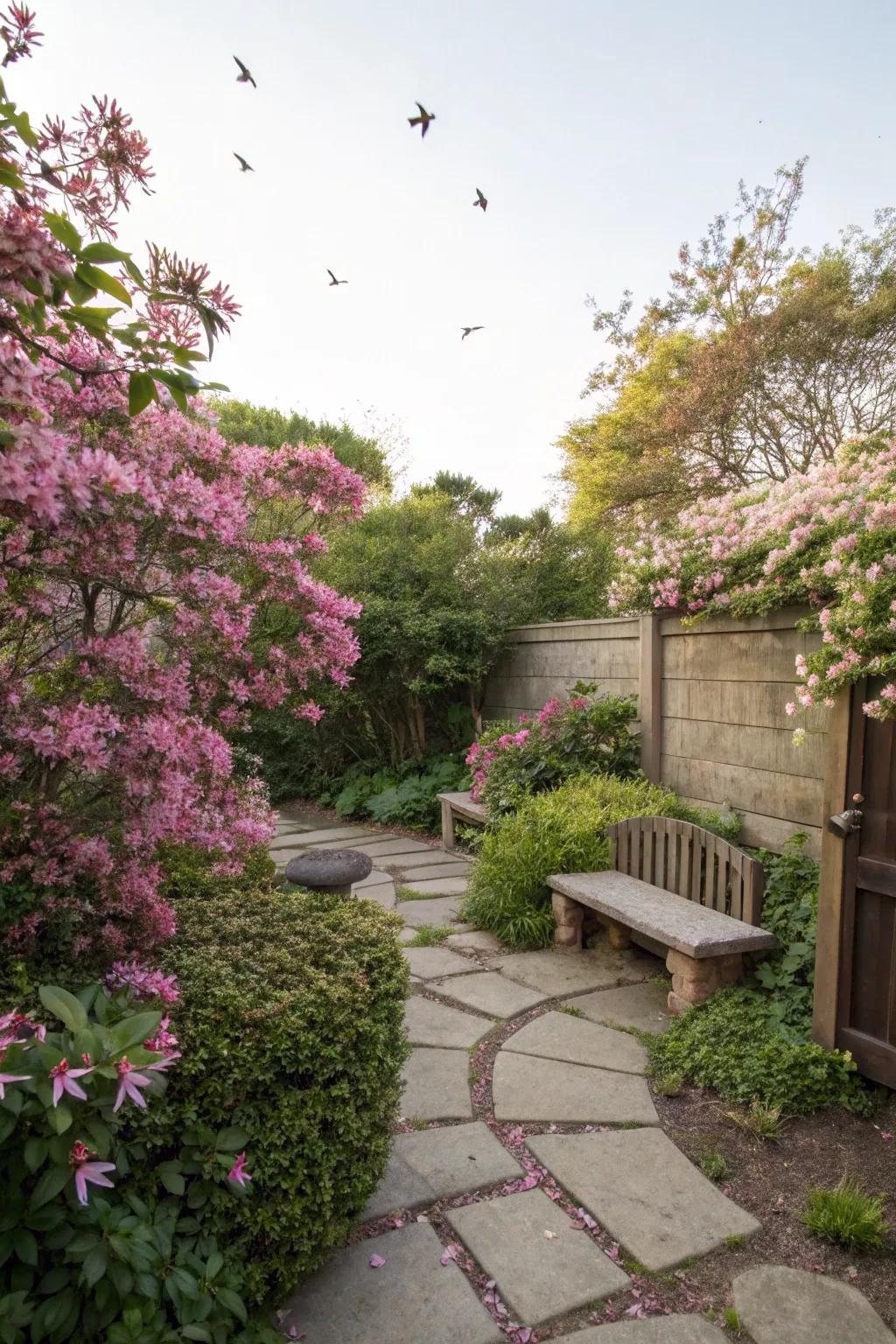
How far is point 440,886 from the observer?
4.93m

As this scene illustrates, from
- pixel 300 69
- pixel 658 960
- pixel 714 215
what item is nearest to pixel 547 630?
pixel 658 960

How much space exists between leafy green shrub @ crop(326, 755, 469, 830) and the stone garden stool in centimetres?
286

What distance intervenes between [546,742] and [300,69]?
3815 mm

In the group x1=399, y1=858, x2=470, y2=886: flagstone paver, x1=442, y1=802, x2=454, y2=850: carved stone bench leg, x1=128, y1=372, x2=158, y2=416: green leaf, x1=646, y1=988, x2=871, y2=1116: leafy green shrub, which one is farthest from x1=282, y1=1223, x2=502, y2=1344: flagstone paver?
x1=442, y1=802, x2=454, y2=850: carved stone bench leg

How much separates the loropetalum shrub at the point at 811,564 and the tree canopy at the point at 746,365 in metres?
8.21

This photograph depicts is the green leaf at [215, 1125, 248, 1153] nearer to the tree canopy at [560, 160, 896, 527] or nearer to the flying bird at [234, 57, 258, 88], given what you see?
the flying bird at [234, 57, 258, 88]

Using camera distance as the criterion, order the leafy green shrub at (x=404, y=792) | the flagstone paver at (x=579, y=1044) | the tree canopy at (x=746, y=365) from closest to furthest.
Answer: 1. the flagstone paver at (x=579, y=1044)
2. the leafy green shrub at (x=404, y=792)
3. the tree canopy at (x=746, y=365)

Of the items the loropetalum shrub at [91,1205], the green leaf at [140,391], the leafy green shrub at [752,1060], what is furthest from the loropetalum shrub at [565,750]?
the green leaf at [140,391]

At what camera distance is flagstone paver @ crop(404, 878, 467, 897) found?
4754 mm

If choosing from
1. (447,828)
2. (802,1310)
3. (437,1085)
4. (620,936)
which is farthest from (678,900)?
(447,828)

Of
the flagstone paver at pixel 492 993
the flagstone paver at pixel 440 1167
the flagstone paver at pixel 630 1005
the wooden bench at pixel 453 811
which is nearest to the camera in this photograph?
the flagstone paver at pixel 440 1167

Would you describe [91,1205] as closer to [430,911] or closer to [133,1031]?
[133,1031]

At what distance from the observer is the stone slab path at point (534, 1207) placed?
5.12 feet

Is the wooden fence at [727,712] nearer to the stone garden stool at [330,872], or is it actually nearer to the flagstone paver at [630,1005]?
the flagstone paver at [630,1005]
